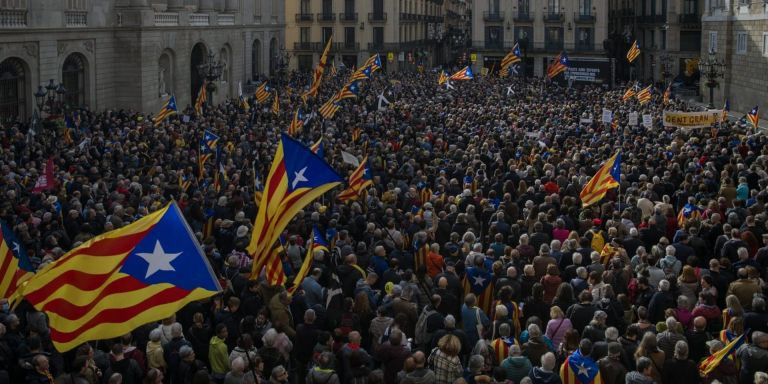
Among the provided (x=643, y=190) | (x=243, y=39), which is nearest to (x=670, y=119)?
(x=643, y=190)

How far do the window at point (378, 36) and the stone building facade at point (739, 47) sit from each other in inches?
1297

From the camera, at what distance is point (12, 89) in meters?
32.9

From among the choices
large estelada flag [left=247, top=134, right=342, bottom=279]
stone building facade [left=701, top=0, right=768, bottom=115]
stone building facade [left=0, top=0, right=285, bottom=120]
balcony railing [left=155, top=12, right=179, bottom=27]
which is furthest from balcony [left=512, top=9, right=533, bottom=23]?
large estelada flag [left=247, top=134, right=342, bottom=279]

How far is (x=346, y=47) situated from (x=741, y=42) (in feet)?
129

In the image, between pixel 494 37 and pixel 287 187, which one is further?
pixel 494 37

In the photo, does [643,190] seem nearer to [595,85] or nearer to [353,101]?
[353,101]

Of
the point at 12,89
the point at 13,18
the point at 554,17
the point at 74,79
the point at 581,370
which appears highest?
the point at 554,17

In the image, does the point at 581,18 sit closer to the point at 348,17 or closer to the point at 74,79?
the point at 348,17

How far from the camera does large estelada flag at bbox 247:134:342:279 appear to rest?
34.8ft

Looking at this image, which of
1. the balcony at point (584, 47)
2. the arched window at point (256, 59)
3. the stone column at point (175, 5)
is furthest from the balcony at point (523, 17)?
the stone column at point (175, 5)

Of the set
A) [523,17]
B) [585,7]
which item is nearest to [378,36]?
[523,17]

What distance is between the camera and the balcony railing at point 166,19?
4191cm

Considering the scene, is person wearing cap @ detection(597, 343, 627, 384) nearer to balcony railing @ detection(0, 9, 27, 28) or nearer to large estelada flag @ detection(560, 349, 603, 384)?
large estelada flag @ detection(560, 349, 603, 384)

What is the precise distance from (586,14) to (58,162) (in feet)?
202
